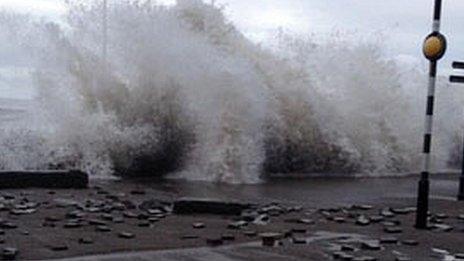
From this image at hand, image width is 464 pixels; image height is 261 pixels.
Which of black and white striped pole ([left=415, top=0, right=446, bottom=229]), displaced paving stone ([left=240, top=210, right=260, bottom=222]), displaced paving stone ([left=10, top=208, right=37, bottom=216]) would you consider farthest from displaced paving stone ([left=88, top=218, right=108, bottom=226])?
black and white striped pole ([left=415, top=0, right=446, bottom=229])

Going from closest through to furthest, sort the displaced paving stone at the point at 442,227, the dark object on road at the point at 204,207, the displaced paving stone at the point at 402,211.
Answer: the displaced paving stone at the point at 442,227, the dark object on road at the point at 204,207, the displaced paving stone at the point at 402,211

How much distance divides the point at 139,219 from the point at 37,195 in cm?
273

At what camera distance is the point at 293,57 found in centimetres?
2491

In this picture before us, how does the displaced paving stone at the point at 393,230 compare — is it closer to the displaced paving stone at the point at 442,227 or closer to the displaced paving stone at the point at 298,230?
the displaced paving stone at the point at 442,227

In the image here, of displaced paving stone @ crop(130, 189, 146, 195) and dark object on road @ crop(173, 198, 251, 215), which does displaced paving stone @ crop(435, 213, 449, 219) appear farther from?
displaced paving stone @ crop(130, 189, 146, 195)

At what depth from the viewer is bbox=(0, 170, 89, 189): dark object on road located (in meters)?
14.5

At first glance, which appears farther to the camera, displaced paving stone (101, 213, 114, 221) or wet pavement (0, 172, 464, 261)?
displaced paving stone (101, 213, 114, 221)

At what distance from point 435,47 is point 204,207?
348 cm

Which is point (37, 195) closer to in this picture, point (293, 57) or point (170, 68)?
point (170, 68)

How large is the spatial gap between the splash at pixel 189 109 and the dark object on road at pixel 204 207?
5.69 m

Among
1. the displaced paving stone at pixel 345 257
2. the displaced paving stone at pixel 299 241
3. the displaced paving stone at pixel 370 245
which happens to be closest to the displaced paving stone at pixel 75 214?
the displaced paving stone at pixel 299 241

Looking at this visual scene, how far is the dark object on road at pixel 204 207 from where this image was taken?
477 inches

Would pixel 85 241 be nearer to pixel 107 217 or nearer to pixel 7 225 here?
pixel 7 225

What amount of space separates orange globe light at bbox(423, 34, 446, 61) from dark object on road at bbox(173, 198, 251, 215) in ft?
9.99
